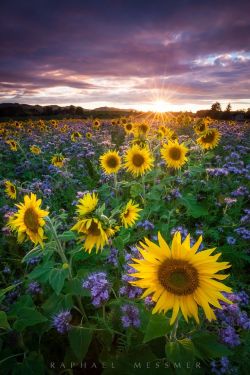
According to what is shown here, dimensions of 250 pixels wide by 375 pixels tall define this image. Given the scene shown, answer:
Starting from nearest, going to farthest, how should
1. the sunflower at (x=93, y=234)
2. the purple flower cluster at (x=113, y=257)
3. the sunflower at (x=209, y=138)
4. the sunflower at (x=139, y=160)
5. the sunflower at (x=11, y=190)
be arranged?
1. the sunflower at (x=93, y=234)
2. the purple flower cluster at (x=113, y=257)
3. the sunflower at (x=11, y=190)
4. the sunflower at (x=139, y=160)
5. the sunflower at (x=209, y=138)

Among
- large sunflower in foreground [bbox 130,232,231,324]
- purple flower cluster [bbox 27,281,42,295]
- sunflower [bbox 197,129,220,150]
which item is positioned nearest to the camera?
large sunflower in foreground [bbox 130,232,231,324]

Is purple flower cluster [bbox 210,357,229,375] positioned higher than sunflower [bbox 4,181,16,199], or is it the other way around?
sunflower [bbox 4,181,16,199]

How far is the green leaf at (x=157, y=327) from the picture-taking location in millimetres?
1544

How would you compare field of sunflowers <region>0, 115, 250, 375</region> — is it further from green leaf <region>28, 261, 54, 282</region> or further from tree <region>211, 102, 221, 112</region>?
tree <region>211, 102, 221, 112</region>

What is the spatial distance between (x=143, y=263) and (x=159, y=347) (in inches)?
34.6

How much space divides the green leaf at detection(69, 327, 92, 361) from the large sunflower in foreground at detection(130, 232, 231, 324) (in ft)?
2.63

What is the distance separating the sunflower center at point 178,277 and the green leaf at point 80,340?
0.92 m

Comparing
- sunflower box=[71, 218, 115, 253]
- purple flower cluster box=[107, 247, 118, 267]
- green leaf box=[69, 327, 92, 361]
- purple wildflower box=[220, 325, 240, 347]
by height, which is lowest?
green leaf box=[69, 327, 92, 361]

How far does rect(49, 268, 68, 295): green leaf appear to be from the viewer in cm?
227

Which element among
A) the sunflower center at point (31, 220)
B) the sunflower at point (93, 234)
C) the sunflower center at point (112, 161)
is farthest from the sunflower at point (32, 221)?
the sunflower center at point (112, 161)

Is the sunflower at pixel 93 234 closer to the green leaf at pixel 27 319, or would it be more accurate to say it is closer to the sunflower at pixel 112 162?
the green leaf at pixel 27 319

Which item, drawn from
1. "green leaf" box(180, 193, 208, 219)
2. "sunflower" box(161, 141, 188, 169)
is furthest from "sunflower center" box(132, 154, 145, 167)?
"green leaf" box(180, 193, 208, 219)

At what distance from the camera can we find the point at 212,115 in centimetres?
3183

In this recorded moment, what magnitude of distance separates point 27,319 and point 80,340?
0.40m
